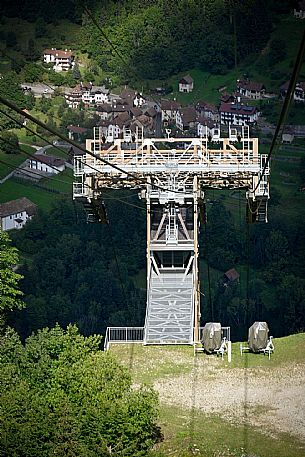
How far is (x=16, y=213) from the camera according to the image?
323 ft

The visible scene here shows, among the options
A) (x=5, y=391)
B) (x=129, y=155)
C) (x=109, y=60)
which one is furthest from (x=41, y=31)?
(x=5, y=391)

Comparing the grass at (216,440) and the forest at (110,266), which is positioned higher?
the forest at (110,266)

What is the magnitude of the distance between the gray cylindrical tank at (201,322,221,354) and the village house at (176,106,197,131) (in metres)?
71.8

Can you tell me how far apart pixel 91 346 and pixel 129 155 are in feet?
24.9

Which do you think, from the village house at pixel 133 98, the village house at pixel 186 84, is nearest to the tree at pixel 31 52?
the village house at pixel 133 98

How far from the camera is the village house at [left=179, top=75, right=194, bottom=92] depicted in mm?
120688

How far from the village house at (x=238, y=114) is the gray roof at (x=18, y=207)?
58.2 feet

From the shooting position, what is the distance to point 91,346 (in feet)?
120

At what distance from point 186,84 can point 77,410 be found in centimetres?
8885

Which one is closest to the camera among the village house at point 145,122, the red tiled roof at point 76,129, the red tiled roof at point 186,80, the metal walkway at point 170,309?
the metal walkway at point 170,309

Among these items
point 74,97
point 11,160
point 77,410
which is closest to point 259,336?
point 77,410

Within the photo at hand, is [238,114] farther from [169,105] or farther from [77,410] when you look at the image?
[77,410]

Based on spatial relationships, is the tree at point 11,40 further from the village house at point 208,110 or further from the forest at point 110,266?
the village house at point 208,110

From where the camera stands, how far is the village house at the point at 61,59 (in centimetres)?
13075
